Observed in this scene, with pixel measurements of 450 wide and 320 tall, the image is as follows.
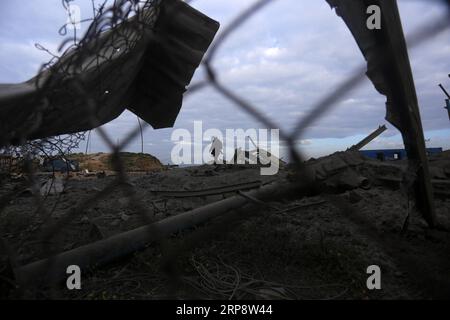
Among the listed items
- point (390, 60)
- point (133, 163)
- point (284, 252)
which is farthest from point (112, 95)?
point (133, 163)

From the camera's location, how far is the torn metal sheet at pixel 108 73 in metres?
1.30

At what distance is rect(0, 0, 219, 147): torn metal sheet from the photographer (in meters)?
1.30

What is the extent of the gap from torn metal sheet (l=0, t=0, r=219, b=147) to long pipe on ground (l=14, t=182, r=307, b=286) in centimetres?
60

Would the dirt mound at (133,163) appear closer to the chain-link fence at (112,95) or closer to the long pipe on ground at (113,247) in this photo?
the long pipe on ground at (113,247)

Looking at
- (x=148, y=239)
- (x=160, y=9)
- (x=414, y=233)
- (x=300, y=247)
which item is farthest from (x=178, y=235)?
(x=160, y=9)

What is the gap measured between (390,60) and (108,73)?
3.86 feet

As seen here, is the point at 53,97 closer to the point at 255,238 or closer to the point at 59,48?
the point at 59,48

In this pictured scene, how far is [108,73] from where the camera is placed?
1.49 meters

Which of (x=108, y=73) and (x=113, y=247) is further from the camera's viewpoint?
(x=113, y=247)

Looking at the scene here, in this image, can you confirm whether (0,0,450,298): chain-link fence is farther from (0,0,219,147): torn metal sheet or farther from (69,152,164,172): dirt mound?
(69,152,164,172): dirt mound

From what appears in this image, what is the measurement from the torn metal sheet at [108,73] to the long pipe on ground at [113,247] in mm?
597

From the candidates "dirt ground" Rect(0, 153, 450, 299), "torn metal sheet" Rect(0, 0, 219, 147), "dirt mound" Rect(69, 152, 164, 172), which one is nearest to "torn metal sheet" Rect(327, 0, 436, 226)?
"dirt ground" Rect(0, 153, 450, 299)

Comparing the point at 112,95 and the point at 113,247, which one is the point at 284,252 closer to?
the point at 113,247

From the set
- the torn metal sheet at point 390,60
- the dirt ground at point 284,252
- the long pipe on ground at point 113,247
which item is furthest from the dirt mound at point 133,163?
the torn metal sheet at point 390,60
